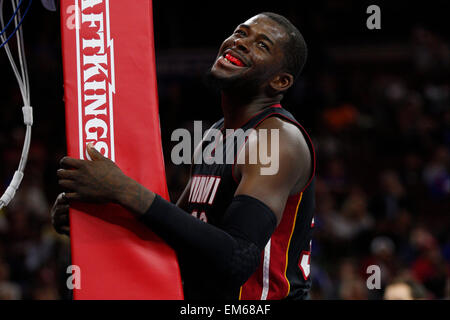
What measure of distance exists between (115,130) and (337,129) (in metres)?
7.10

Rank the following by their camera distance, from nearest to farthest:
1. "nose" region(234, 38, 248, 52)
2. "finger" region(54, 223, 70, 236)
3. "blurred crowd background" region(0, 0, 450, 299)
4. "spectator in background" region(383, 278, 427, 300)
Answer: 1. "nose" region(234, 38, 248, 52)
2. "finger" region(54, 223, 70, 236)
3. "spectator in background" region(383, 278, 427, 300)
4. "blurred crowd background" region(0, 0, 450, 299)

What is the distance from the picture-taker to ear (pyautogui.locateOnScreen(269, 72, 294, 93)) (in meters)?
2.54

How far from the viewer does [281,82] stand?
2.57 m

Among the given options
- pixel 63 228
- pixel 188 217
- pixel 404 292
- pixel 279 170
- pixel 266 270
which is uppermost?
pixel 279 170

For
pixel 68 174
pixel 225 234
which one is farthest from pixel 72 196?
pixel 225 234

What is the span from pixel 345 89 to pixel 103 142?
7946 millimetres

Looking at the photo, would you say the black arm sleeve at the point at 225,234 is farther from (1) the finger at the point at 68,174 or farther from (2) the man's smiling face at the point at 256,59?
(2) the man's smiling face at the point at 256,59

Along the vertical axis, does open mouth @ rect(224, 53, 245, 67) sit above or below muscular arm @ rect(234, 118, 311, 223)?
above

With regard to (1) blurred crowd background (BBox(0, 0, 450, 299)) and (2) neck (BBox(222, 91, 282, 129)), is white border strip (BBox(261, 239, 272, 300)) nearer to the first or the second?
(2) neck (BBox(222, 91, 282, 129))

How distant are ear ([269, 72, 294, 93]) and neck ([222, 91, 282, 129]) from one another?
55mm

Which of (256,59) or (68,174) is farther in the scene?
(256,59)

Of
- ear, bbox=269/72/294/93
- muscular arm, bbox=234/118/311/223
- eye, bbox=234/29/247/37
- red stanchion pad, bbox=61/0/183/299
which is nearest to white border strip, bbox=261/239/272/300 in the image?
muscular arm, bbox=234/118/311/223

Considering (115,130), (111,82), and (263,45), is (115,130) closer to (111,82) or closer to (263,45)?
(111,82)
